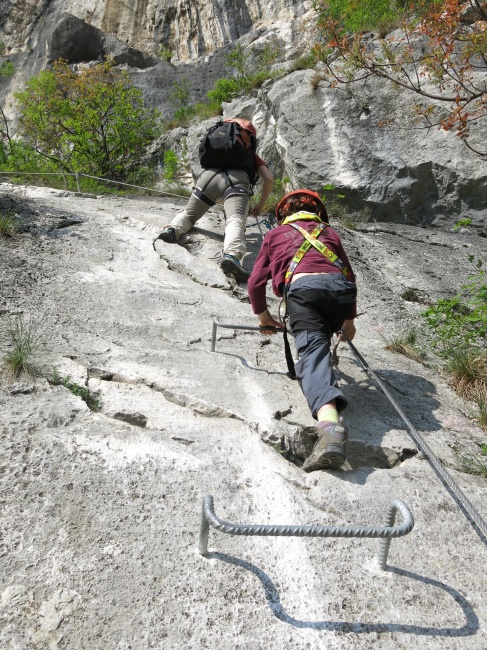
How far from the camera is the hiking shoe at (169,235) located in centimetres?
632

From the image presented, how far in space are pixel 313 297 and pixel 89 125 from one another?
36.4 ft

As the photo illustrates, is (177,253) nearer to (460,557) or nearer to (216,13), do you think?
(460,557)

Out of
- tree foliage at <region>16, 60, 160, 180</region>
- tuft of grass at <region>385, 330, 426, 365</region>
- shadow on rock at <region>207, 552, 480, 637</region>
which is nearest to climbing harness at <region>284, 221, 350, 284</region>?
tuft of grass at <region>385, 330, 426, 365</region>

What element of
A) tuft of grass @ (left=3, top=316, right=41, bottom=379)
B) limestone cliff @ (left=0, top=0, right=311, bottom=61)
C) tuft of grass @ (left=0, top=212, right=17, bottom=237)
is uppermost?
limestone cliff @ (left=0, top=0, right=311, bottom=61)

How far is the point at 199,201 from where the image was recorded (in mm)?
6535

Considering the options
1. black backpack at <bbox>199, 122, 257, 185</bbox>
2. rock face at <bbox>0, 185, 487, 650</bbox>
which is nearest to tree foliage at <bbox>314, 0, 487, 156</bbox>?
black backpack at <bbox>199, 122, 257, 185</bbox>

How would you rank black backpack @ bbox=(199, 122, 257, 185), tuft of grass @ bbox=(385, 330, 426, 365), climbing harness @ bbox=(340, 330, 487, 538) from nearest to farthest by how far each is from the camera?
climbing harness @ bbox=(340, 330, 487, 538), tuft of grass @ bbox=(385, 330, 426, 365), black backpack @ bbox=(199, 122, 257, 185)

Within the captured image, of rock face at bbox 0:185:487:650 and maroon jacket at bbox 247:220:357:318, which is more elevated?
maroon jacket at bbox 247:220:357:318

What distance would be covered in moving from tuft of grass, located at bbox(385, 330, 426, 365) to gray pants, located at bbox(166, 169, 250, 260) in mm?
2034

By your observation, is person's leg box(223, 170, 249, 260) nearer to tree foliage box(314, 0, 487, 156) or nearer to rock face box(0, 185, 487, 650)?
rock face box(0, 185, 487, 650)

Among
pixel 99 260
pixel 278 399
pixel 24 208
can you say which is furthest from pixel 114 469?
pixel 24 208

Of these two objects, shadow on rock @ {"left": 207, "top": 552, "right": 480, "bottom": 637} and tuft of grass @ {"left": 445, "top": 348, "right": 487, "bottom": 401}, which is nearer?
shadow on rock @ {"left": 207, "top": 552, "right": 480, "bottom": 637}

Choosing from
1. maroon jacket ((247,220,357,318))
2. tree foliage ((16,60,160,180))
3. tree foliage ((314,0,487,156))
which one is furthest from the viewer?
tree foliage ((16,60,160,180))

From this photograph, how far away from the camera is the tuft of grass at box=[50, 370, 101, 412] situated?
307cm
